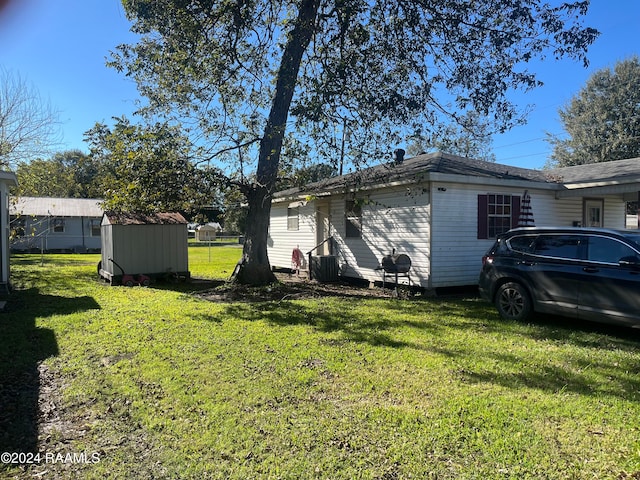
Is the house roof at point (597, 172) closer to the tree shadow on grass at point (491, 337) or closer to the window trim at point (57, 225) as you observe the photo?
the tree shadow on grass at point (491, 337)

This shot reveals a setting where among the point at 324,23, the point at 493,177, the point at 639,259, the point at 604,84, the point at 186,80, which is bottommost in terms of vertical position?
the point at 639,259

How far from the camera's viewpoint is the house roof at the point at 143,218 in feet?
41.3

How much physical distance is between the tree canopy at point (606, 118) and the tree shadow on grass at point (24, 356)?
1315 inches

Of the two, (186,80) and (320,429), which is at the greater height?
(186,80)

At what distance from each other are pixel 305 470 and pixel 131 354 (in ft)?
11.5

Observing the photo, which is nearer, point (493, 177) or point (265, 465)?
point (265, 465)

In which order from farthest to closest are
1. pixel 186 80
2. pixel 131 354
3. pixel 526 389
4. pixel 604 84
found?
pixel 604 84
pixel 186 80
pixel 131 354
pixel 526 389

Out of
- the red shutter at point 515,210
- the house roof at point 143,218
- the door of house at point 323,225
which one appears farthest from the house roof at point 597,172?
the house roof at point 143,218

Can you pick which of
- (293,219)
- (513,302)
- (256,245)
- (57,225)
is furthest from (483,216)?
(57,225)

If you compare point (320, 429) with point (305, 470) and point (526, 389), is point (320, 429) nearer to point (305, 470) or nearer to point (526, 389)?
point (305, 470)

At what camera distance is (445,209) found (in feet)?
33.5

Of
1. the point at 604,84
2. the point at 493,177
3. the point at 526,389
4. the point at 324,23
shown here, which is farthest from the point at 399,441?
the point at 604,84

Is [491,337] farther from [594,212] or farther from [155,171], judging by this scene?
[594,212]

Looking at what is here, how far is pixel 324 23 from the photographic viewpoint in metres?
11.1
